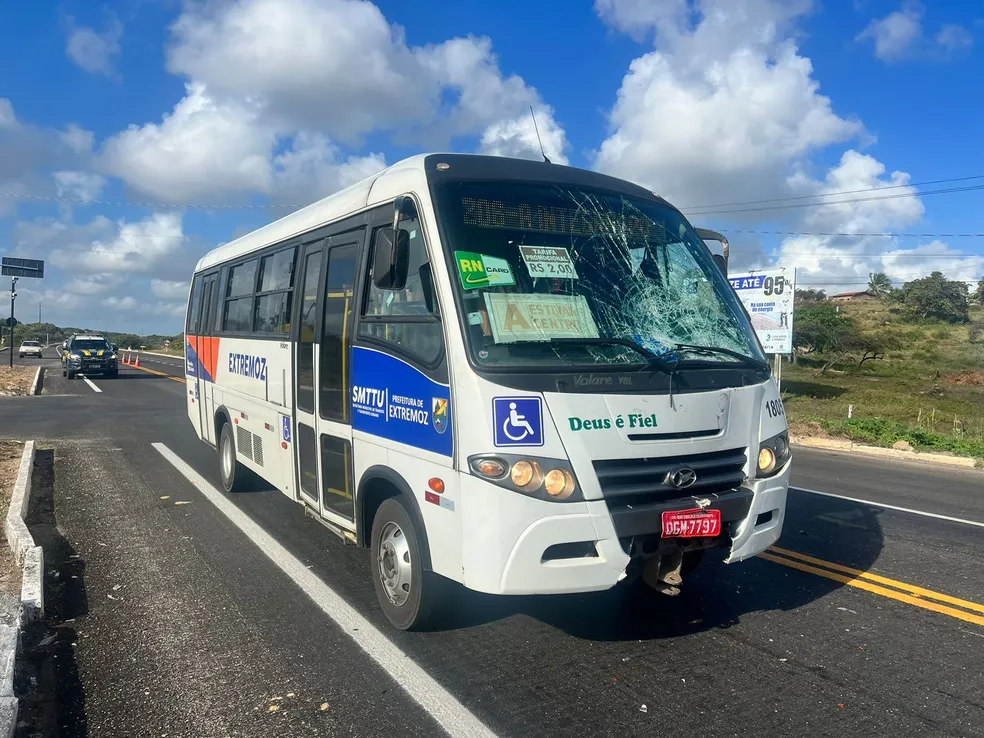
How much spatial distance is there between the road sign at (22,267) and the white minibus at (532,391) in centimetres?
5503

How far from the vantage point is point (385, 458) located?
189 inches

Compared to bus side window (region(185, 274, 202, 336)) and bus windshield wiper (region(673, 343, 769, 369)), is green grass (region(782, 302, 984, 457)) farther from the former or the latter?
bus side window (region(185, 274, 202, 336))

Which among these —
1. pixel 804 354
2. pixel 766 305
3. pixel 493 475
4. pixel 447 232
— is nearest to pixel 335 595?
pixel 493 475

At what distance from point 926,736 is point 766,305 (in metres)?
18.6

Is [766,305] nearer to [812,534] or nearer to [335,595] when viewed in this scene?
[812,534]

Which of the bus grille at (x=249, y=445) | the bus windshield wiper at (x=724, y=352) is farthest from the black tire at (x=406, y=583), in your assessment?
the bus grille at (x=249, y=445)

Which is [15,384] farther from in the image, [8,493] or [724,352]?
[724,352]

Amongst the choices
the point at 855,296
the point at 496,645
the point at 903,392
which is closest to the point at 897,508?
the point at 496,645

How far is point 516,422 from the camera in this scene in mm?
3930

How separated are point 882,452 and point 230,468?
1130 centimetres

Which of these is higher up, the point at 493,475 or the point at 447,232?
the point at 447,232

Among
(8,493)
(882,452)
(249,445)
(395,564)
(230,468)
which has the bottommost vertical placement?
(882,452)

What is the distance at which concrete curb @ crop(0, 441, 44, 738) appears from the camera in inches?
136

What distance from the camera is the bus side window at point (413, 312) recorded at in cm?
442
